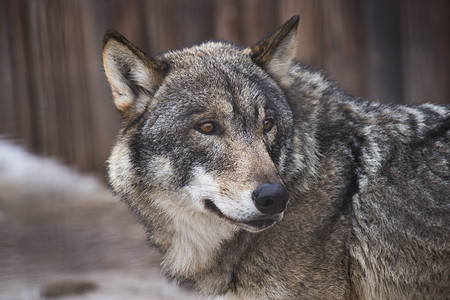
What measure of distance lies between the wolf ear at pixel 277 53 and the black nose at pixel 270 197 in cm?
109

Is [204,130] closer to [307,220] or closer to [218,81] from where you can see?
[218,81]

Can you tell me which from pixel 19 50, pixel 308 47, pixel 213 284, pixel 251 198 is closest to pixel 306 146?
pixel 251 198

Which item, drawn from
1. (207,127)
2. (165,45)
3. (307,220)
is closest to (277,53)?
(207,127)

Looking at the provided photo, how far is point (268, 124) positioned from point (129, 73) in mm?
1046

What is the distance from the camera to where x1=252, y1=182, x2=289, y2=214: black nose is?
3.30m

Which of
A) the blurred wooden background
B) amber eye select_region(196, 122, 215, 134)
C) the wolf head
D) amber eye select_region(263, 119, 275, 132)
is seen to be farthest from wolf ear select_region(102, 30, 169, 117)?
the blurred wooden background

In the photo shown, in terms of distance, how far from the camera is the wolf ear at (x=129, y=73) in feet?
12.3

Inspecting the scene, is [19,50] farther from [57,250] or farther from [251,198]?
[251,198]

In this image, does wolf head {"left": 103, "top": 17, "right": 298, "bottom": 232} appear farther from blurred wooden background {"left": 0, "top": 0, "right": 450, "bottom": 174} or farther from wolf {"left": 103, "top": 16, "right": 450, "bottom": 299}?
blurred wooden background {"left": 0, "top": 0, "right": 450, "bottom": 174}

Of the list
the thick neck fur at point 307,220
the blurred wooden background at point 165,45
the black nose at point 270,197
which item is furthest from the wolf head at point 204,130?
the blurred wooden background at point 165,45

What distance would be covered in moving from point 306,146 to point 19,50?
16.0ft

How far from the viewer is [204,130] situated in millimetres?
3646

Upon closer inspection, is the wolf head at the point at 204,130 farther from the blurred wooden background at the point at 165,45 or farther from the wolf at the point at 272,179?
the blurred wooden background at the point at 165,45

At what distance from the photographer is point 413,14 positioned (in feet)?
23.4
